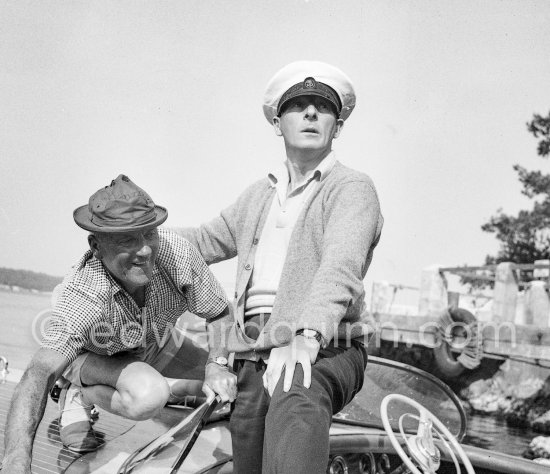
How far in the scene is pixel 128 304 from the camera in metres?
2.72

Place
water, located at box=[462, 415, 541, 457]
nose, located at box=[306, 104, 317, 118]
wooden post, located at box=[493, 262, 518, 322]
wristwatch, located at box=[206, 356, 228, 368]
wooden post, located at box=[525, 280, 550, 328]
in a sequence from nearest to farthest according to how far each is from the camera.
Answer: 1. nose, located at box=[306, 104, 317, 118]
2. wristwatch, located at box=[206, 356, 228, 368]
3. water, located at box=[462, 415, 541, 457]
4. wooden post, located at box=[525, 280, 550, 328]
5. wooden post, located at box=[493, 262, 518, 322]

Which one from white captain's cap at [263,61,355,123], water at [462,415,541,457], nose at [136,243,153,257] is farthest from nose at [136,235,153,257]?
water at [462,415,541,457]

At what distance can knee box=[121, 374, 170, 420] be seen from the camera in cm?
271

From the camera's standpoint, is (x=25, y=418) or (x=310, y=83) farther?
(x=310, y=83)

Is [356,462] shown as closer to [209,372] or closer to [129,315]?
[209,372]

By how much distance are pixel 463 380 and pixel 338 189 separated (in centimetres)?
1142

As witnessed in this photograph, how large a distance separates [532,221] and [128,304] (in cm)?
2119

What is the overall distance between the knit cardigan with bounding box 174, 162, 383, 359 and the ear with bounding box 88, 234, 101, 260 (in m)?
0.55

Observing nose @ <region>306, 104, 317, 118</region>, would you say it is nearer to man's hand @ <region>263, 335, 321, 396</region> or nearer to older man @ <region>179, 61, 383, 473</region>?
older man @ <region>179, 61, 383, 473</region>

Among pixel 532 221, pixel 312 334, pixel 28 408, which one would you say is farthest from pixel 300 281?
pixel 532 221

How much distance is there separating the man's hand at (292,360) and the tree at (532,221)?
21.5 m

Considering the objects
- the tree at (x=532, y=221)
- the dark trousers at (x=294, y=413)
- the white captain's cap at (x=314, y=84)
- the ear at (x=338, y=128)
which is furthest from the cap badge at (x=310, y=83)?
the tree at (x=532, y=221)

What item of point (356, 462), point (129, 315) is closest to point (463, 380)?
point (356, 462)

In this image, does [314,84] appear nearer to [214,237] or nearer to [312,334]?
[214,237]
